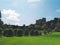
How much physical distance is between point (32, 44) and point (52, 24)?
227 feet

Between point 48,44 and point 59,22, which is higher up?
point 59,22

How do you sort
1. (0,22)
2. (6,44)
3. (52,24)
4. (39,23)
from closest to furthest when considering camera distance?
(6,44) → (0,22) → (52,24) → (39,23)

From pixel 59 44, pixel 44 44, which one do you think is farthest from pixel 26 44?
pixel 59 44

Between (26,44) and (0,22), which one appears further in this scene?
(0,22)

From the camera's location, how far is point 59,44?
31547 mm

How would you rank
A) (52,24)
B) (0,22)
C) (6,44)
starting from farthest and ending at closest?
(52,24) < (0,22) < (6,44)

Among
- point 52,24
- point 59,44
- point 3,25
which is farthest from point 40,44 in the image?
point 52,24

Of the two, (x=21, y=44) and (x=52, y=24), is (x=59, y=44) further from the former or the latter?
(x=52, y=24)

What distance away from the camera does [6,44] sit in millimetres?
30781

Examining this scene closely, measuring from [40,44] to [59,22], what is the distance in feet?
240

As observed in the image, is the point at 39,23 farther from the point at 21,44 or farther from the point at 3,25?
the point at 21,44

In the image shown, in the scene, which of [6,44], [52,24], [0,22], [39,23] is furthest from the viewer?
[39,23]

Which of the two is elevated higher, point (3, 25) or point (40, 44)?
point (3, 25)

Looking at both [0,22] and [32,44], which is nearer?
[32,44]
